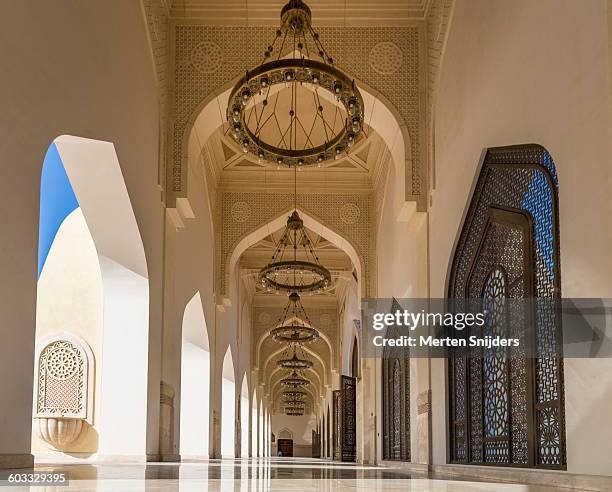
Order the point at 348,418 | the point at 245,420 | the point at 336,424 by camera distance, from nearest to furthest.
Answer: the point at 348,418
the point at 245,420
the point at 336,424

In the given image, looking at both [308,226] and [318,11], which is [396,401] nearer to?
[308,226]

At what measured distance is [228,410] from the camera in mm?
15773

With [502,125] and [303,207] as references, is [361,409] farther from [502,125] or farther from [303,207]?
[502,125]

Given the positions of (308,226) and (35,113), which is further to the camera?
(308,226)

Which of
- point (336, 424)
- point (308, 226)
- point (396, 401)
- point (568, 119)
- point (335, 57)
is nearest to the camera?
point (568, 119)

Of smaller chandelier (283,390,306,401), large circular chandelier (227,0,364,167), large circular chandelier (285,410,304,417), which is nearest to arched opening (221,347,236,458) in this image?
large circular chandelier (227,0,364,167)

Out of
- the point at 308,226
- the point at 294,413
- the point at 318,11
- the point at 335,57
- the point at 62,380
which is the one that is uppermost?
the point at 318,11

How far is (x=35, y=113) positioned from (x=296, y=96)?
235 inches

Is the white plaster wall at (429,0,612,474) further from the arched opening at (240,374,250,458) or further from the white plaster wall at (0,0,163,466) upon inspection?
the arched opening at (240,374,250,458)

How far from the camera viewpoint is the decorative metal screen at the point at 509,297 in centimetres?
471

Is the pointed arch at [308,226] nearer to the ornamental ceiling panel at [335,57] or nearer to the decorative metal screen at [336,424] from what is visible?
the ornamental ceiling panel at [335,57]

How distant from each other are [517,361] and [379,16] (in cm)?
432

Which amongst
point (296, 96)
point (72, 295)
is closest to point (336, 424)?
point (296, 96)

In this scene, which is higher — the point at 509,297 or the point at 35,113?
the point at 35,113
